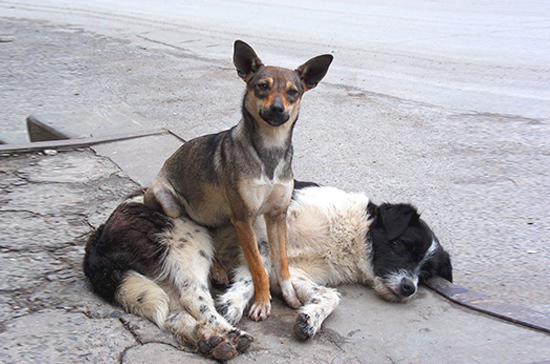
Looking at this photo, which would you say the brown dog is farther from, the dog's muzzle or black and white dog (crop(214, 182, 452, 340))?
black and white dog (crop(214, 182, 452, 340))

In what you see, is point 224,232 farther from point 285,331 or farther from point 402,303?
point 402,303

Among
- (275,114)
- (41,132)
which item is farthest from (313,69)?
(41,132)

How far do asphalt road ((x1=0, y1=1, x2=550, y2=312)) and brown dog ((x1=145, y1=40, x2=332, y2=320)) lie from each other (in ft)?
4.52

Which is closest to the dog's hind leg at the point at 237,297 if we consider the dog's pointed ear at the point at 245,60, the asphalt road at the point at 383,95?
the dog's pointed ear at the point at 245,60

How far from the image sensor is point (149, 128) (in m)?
6.29

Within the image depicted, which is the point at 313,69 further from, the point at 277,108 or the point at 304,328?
the point at 304,328

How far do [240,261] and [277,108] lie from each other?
1.14 metres

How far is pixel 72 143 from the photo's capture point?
17.9 ft

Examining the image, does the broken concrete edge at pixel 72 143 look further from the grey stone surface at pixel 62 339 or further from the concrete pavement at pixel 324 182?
the grey stone surface at pixel 62 339

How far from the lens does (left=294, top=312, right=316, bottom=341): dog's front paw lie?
2992 millimetres

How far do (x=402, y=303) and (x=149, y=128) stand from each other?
3847 millimetres

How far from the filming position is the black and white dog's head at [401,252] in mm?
3562

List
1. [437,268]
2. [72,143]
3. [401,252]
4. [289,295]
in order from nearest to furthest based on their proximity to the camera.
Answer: [289,295]
[437,268]
[401,252]
[72,143]

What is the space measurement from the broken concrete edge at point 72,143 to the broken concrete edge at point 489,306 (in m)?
3.22
